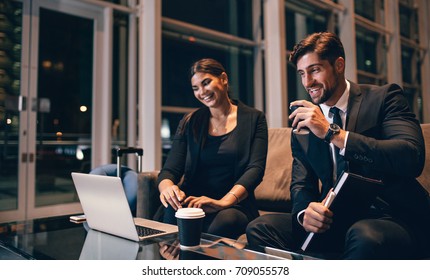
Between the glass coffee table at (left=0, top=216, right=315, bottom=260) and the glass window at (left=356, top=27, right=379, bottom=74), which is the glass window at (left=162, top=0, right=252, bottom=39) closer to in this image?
the glass window at (left=356, top=27, right=379, bottom=74)

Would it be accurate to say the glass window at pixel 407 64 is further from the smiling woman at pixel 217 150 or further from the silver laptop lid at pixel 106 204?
the silver laptop lid at pixel 106 204

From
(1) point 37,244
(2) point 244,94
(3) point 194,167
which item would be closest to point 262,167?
(3) point 194,167

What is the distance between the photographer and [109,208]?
1.14m

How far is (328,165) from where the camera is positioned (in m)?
1.16

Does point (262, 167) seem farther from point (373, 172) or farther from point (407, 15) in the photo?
point (407, 15)

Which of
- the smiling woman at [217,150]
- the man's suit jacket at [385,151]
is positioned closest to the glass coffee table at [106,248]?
the man's suit jacket at [385,151]

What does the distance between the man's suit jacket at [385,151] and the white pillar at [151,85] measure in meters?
2.41

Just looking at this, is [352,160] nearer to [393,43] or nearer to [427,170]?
[427,170]

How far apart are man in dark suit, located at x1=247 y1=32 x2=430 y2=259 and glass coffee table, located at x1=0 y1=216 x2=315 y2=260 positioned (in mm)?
136

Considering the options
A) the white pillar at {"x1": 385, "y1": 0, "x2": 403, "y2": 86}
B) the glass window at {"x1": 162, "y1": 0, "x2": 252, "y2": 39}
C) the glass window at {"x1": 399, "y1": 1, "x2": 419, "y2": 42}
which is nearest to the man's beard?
the glass window at {"x1": 162, "y1": 0, "x2": 252, "y2": 39}

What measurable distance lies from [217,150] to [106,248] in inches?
26.8

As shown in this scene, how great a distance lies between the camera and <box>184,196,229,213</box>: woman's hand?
1349 millimetres

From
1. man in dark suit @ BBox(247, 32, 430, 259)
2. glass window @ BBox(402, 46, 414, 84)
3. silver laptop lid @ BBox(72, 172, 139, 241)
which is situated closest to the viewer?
man in dark suit @ BBox(247, 32, 430, 259)
